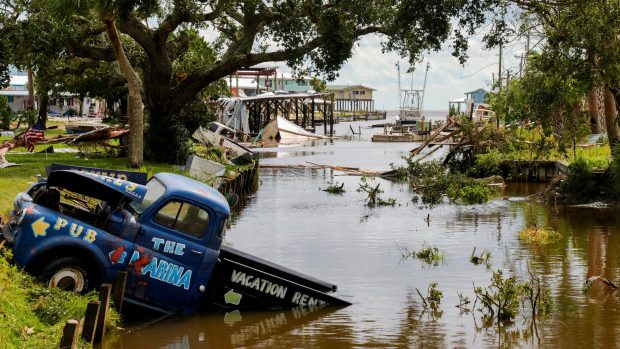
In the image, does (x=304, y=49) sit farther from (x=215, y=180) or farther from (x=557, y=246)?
(x=557, y=246)

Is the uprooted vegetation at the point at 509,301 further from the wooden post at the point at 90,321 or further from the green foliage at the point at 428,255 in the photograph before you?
the wooden post at the point at 90,321

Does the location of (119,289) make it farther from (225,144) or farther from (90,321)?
(225,144)

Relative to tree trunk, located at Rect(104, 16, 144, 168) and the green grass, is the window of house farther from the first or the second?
tree trunk, located at Rect(104, 16, 144, 168)

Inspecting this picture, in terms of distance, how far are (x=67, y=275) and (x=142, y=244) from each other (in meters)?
1.27

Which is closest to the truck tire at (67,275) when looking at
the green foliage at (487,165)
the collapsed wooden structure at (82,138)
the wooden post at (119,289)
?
the wooden post at (119,289)

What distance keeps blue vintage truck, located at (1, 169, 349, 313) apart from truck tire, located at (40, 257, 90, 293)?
2cm

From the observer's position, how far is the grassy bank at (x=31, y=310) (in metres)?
12.2

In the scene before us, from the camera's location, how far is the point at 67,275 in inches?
586

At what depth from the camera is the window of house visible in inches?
622

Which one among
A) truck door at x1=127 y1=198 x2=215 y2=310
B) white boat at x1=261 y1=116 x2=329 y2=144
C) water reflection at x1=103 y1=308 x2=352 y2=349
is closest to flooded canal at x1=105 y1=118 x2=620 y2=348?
water reflection at x1=103 y1=308 x2=352 y2=349

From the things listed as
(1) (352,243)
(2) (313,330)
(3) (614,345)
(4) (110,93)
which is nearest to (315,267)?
(1) (352,243)

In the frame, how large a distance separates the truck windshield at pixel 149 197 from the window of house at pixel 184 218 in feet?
0.88

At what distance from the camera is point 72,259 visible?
49.0 ft

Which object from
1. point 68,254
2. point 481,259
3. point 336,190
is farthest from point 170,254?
point 336,190
